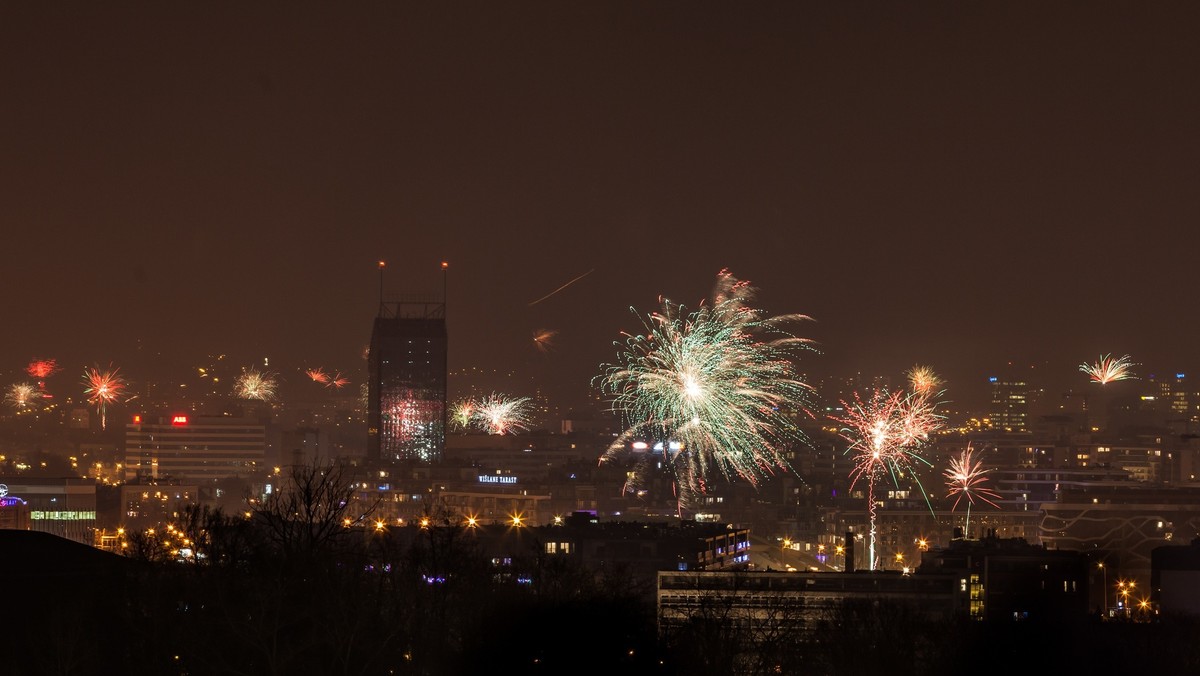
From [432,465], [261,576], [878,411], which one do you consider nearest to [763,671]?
[261,576]

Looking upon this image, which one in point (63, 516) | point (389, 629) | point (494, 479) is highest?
point (494, 479)

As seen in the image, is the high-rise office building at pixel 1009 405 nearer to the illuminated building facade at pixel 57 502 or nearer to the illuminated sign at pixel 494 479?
the illuminated sign at pixel 494 479

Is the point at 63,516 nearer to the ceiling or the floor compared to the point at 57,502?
nearer to the floor

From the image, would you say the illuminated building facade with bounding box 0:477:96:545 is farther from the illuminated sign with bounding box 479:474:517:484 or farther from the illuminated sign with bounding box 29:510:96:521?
the illuminated sign with bounding box 479:474:517:484

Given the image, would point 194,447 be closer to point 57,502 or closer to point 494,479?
point 494,479

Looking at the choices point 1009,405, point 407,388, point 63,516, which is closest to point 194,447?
point 407,388

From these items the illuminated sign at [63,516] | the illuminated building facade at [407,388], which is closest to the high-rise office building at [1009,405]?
the illuminated building facade at [407,388]
